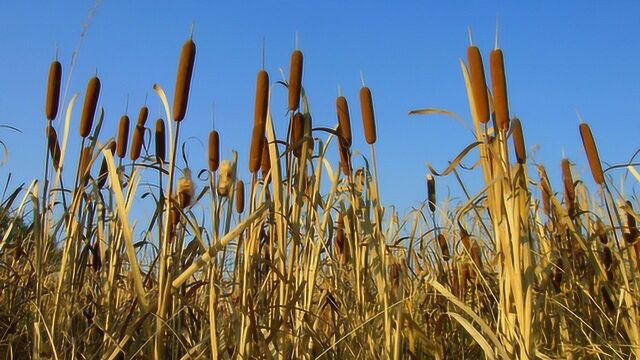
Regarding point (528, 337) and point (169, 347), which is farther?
point (169, 347)

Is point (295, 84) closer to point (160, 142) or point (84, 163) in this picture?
point (160, 142)

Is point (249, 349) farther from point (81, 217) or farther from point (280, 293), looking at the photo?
point (81, 217)

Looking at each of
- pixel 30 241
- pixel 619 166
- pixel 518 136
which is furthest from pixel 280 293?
pixel 30 241

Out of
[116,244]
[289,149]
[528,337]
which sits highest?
[289,149]

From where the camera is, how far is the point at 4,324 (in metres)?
2.38

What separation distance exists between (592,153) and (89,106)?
4.99 feet

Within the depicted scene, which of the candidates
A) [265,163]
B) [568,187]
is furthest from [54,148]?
[568,187]

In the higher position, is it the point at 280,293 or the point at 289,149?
the point at 289,149

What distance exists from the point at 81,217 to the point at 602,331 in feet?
5.83

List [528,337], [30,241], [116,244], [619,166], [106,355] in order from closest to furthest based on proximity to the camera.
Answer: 1. [528,337]
2. [106,355]
3. [116,244]
4. [619,166]
5. [30,241]

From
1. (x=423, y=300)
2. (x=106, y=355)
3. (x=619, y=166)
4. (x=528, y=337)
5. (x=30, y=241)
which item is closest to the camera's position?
(x=528, y=337)

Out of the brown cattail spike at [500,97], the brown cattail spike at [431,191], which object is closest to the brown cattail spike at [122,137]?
the brown cattail spike at [431,191]

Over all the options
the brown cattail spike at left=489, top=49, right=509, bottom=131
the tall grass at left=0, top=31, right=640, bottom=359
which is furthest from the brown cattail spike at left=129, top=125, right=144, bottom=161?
the brown cattail spike at left=489, top=49, right=509, bottom=131

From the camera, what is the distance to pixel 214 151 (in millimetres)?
2027
